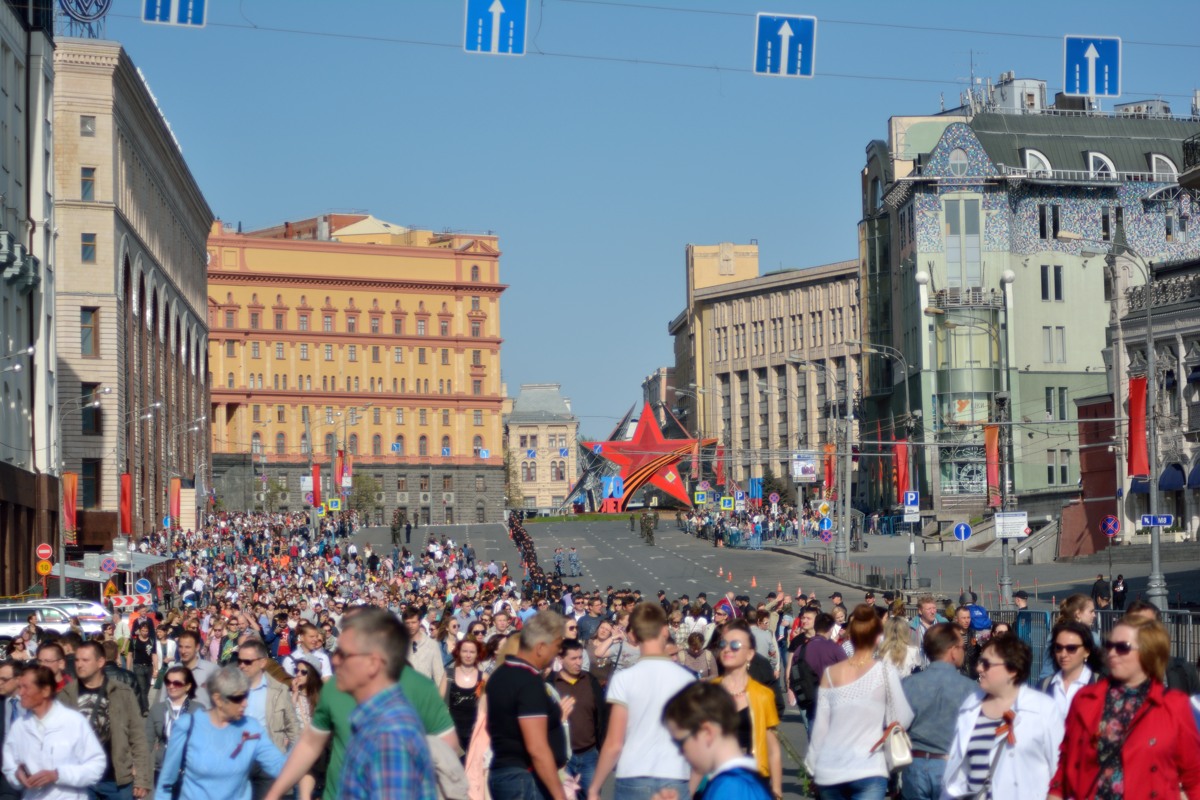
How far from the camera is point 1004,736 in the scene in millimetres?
8875

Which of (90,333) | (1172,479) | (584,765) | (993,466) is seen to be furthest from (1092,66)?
(90,333)

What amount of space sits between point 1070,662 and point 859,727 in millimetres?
1075

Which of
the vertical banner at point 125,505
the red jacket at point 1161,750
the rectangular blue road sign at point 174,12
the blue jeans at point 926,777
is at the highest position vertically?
the rectangular blue road sign at point 174,12

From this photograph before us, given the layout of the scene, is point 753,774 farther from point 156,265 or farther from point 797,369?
point 797,369

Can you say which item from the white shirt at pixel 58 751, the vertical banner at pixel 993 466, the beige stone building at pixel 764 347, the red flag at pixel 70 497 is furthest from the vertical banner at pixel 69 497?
the beige stone building at pixel 764 347

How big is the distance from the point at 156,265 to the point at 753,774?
81256 millimetres

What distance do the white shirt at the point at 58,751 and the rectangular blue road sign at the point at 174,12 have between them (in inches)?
493

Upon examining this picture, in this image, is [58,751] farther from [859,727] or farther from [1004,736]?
[1004,736]

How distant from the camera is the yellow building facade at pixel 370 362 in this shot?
139500 mm

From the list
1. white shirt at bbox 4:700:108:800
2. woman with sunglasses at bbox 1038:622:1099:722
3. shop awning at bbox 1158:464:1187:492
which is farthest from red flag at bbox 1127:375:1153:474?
white shirt at bbox 4:700:108:800

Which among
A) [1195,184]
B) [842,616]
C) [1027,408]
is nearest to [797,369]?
[1027,408]

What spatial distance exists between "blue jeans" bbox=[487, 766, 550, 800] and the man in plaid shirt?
2.56 metres

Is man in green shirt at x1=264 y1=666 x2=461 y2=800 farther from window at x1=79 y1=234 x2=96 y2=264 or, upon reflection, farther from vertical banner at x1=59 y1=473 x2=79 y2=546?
window at x1=79 y1=234 x2=96 y2=264

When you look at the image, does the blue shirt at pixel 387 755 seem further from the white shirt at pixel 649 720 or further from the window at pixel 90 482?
the window at pixel 90 482
